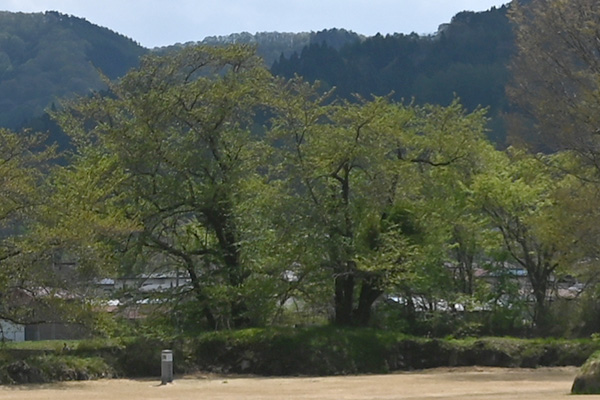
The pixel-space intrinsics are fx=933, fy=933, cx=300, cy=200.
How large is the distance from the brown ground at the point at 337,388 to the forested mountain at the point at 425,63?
309 feet

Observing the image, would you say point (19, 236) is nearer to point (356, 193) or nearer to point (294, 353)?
point (294, 353)

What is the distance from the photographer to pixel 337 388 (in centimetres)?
2236

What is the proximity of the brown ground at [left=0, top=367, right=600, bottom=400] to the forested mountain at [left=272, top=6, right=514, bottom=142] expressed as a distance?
94.1 meters

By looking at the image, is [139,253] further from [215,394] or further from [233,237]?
[215,394]

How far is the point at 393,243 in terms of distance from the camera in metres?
29.9

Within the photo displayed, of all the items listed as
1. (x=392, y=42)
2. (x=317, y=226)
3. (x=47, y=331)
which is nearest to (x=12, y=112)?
(x=392, y=42)

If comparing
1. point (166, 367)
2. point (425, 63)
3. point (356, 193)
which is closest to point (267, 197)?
point (356, 193)

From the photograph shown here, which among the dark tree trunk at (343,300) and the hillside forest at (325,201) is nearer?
the hillside forest at (325,201)

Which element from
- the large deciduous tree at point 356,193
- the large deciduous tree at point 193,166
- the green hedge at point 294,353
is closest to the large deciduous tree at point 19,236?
the green hedge at point 294,353

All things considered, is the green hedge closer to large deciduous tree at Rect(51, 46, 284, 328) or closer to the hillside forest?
the hillside forest

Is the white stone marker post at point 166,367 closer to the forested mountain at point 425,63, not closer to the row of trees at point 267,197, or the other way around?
the row of trees at point 267,197

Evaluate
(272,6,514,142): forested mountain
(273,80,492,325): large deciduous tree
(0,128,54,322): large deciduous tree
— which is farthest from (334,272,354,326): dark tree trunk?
(272,6,514,142): forested mountain

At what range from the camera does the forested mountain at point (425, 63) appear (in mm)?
125562

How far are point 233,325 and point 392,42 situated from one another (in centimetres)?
12081
